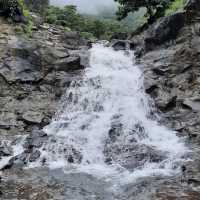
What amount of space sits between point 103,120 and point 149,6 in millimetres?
14193

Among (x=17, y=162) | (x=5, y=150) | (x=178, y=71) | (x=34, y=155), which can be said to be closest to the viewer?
(x=17, y=162)

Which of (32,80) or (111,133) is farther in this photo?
(32,80)

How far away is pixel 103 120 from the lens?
2384 cm

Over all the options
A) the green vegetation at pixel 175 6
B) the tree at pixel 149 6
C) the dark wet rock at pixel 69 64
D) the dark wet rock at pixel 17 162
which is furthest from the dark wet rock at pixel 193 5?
the dark wet rock at pixel 17 162

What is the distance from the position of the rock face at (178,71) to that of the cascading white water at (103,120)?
73cm

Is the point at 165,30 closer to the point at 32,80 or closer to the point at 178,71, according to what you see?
the point at 178,71

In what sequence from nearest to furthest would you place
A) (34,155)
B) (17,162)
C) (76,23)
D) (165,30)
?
(17,162)
(34,155)
(165,30)
(76,23)

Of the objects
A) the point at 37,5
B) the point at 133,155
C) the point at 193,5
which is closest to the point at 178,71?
the point at 193,5

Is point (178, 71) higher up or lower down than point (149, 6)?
lower down

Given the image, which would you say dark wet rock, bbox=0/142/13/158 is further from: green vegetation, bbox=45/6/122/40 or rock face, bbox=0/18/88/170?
green vegetation, bbox=45/6/122/40

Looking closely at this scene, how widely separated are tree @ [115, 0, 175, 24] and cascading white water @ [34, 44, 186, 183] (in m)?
4.99

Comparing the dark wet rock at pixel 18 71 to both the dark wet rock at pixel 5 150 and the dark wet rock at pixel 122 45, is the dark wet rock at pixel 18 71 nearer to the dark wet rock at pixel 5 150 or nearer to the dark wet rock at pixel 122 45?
the dark wet rock at pixel 5 150

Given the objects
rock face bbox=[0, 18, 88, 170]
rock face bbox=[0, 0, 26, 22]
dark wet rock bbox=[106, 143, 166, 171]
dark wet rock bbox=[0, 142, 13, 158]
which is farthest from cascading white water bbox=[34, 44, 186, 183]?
rock face bbox=[0, 0, 26, 22]

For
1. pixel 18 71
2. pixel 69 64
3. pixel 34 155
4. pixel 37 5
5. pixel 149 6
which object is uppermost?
pixel 37 5
